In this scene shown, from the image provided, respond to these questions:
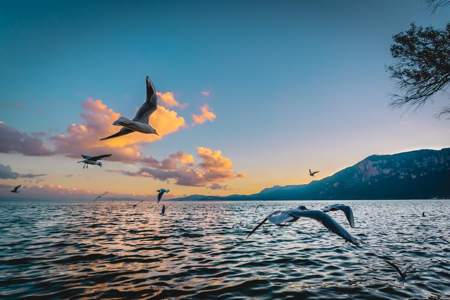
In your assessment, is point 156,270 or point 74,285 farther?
point 156,270

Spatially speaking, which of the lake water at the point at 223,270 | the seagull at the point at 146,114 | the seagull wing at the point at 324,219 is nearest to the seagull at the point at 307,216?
the seagull wing at the point at 324,219

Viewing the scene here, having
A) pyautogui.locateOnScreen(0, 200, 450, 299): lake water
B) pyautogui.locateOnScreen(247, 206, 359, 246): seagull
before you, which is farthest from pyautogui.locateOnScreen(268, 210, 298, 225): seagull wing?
pyautogui.locateOnScreen(0, 200, 450, 299): lake water

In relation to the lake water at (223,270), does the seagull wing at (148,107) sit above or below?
above

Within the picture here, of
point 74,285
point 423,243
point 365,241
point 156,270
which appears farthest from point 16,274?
point 423,243

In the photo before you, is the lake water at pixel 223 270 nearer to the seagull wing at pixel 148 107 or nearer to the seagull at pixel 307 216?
the seagull at pixel 307 216

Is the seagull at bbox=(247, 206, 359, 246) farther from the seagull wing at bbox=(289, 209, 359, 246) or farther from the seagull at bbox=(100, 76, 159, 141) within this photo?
the seagull at bbox=(100, 76, 159, 141)

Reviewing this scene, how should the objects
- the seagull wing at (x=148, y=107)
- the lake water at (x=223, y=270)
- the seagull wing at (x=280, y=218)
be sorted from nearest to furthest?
1. the seagull wing at (x=280, y=218)
2. the lake water at (x=223, y=270)
3. the seagull wing at (x=148, y=107)

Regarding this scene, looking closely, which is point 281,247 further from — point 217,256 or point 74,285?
point 74,285

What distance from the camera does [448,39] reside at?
46.1 ft

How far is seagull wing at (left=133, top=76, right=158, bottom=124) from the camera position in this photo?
8258 mm

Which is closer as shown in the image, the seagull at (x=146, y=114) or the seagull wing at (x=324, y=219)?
the seagull wing at (x=324, y=219)

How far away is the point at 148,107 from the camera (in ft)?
27.5

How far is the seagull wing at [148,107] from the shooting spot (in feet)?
27.1

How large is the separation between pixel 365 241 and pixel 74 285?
13.9m
